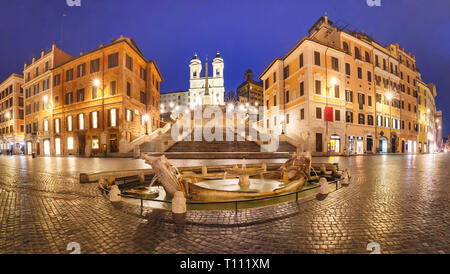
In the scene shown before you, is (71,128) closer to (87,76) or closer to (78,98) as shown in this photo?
(78,98)

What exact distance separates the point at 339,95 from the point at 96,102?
3340cm

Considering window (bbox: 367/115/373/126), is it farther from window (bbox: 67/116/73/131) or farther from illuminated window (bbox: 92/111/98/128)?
Answer: window (bbox: 67/116/73/131)

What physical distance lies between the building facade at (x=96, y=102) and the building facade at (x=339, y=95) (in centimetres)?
2025

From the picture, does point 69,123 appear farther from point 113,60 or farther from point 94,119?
point 113,60

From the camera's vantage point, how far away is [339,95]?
89.0 ft

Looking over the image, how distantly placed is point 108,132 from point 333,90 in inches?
1202

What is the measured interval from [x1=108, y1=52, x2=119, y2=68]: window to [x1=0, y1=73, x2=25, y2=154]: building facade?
3099 centimetres

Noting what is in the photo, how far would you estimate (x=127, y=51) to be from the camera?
2633cm

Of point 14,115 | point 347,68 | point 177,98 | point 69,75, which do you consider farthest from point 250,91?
point 14,115

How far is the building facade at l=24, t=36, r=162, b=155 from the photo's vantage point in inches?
1006

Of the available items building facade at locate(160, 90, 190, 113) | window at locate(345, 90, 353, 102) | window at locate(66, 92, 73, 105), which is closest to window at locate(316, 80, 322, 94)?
window at locate(345, 90, 353, 102)

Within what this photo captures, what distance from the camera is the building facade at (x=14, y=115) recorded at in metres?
40.9

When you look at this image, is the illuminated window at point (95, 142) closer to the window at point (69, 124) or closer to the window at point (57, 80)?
the window at point (69, 124)
